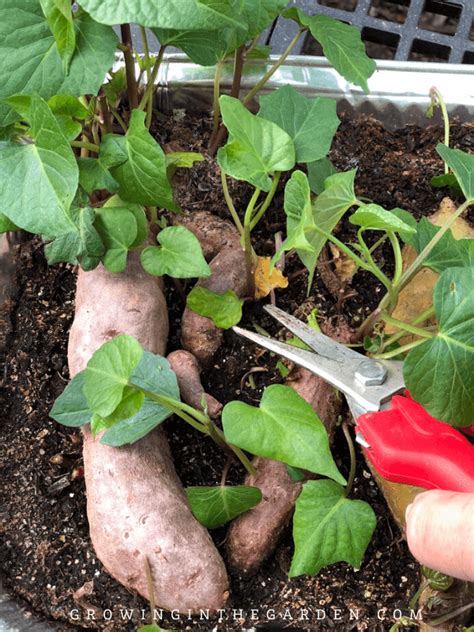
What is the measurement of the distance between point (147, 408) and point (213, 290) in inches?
9.2

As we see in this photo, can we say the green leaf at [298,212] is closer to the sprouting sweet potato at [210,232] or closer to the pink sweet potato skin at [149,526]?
the sprouting sweet potato at [210,232]

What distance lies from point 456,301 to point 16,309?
722mm

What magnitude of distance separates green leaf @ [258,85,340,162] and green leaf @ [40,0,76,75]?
0.31 metres

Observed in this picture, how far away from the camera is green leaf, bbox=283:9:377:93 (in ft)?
3.53

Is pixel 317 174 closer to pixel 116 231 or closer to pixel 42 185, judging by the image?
pixel 116 231

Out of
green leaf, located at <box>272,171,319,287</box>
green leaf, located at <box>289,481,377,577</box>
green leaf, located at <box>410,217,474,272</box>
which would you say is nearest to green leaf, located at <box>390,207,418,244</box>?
green leaf, located at <box>410,217,474,272</box>

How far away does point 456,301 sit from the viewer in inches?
32.0

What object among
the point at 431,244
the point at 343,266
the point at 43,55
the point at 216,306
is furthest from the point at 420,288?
the point at 43,55

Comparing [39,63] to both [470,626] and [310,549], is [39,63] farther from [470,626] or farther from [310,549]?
[470,626]

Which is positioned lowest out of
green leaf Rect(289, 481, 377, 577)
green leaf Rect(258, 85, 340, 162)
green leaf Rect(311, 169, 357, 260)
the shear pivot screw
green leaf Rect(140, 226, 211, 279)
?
green leaf Rect(289, 481, 377, 577)

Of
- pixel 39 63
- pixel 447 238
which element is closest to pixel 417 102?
pixel 447 238

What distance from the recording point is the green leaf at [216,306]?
1.07 meters

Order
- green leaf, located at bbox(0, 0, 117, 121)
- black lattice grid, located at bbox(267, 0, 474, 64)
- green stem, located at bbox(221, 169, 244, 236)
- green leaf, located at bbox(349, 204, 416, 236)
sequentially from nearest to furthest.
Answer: green leaf, located at bbox(349, 204, 416, 236), green leaf, located at bbox(0, 0, 117, 121), green stem, located at bbox(221, 169, 244, 236), black lattice grid, located at bbox(267, 0, 474, 64)

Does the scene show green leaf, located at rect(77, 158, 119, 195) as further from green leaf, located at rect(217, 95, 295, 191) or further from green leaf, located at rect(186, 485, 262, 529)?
green leaf, located at rect(186, 485, 262, 529)
